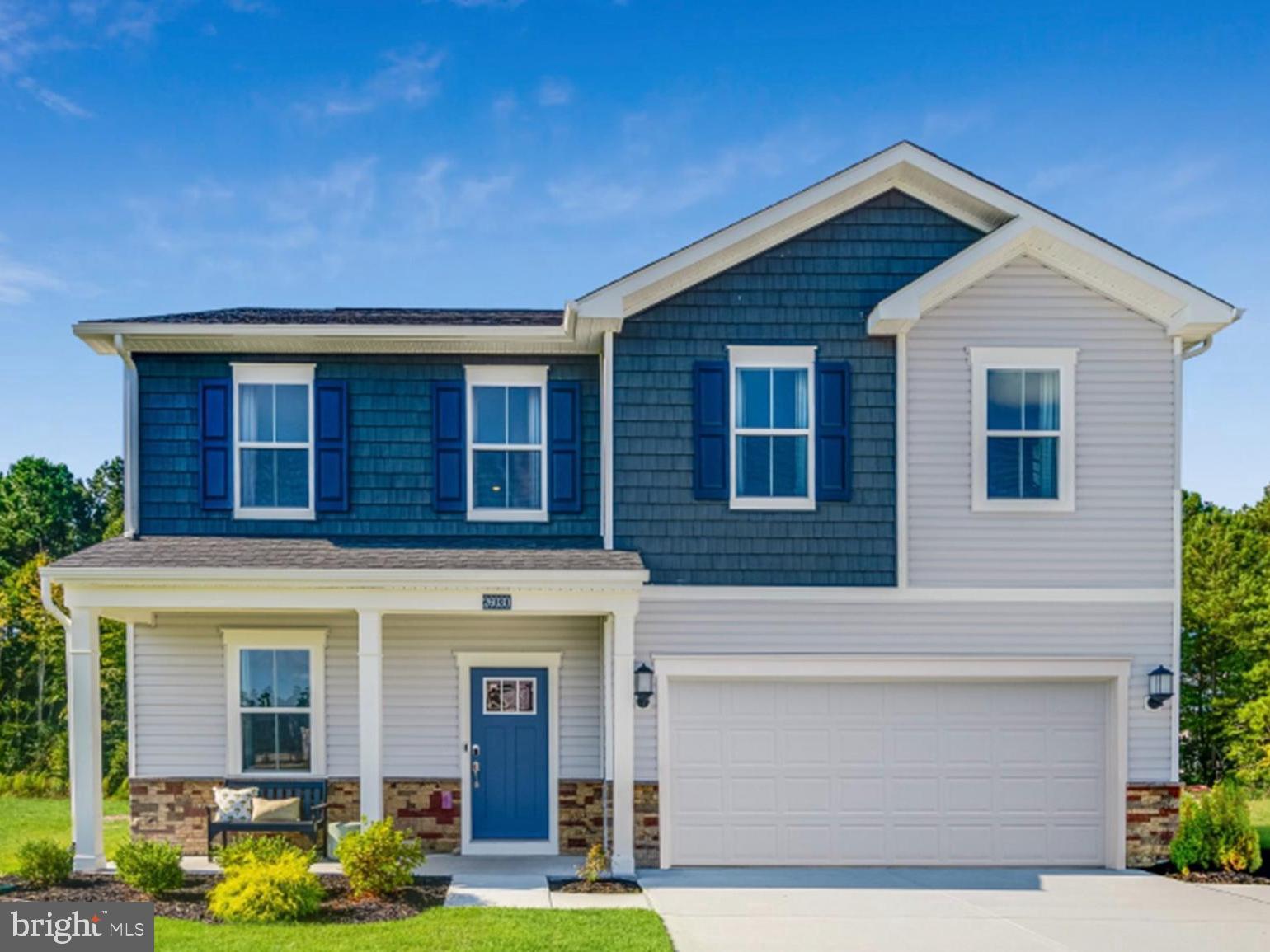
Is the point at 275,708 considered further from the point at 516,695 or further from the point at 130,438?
the point at 130,438

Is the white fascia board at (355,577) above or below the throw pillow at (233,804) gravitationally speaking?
above

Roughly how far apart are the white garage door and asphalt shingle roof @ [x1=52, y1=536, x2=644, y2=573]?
178 cm

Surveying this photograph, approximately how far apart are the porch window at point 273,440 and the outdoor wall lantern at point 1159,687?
9.40 meters

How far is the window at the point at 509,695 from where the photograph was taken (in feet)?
36.6

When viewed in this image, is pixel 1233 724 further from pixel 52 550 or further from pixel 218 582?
pixel 52 550

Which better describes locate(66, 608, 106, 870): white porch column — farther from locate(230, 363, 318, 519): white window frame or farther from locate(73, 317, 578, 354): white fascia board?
locate(73, 317, 578, 354): white fascia board

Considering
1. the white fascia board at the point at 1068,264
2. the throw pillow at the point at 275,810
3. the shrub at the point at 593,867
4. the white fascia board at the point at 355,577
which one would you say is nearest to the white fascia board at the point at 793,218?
the white fascia board at the point at 1068,264

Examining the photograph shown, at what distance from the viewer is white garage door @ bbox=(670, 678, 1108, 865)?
10484 millimetres

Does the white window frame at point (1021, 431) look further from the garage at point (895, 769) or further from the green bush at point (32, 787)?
the green bush at point (32, 787)

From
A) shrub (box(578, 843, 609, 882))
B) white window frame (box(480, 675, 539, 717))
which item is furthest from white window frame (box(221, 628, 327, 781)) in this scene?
shrub (box(578, 843, 609, 882))

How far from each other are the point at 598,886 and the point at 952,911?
10.6ft

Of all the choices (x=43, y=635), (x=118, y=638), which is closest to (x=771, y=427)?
(x=118, y=638)

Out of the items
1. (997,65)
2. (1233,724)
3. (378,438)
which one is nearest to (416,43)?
(378,438)

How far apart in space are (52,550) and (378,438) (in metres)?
21.5
